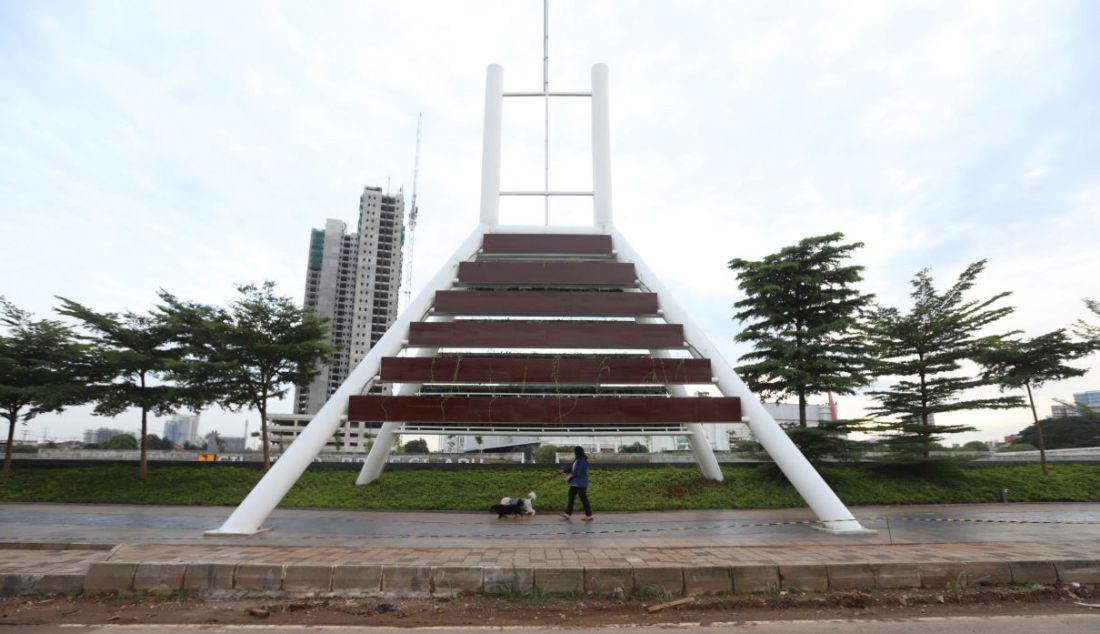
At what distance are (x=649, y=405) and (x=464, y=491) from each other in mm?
6236

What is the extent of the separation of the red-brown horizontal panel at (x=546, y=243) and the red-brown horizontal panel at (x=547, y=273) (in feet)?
2.80

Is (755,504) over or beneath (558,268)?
beneath

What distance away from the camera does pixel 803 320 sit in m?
15.6

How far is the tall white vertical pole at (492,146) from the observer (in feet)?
47.4

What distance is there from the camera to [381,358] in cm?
1002

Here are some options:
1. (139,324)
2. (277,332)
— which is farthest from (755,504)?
(139,324)

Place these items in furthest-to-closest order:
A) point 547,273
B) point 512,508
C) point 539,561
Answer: point 547,273, point 512,508, point 539,561

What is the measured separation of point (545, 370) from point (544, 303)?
7.02ft

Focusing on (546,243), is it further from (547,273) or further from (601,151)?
(601,151)

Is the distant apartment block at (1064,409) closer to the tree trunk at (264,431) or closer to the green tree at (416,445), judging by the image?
the tree trunk at (264,431)

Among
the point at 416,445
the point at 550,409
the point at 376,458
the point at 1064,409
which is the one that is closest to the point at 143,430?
the point at 376,458

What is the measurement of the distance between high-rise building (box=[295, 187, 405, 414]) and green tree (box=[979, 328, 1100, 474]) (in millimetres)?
108207

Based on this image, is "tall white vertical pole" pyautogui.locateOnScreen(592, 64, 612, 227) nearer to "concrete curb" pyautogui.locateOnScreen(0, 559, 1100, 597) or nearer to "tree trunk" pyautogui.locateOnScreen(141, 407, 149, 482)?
"concrete curb" pyautogui.locateOnScreen(0, 559, 1100, 597)

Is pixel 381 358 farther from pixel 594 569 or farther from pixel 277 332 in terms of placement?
pixel 277 332
